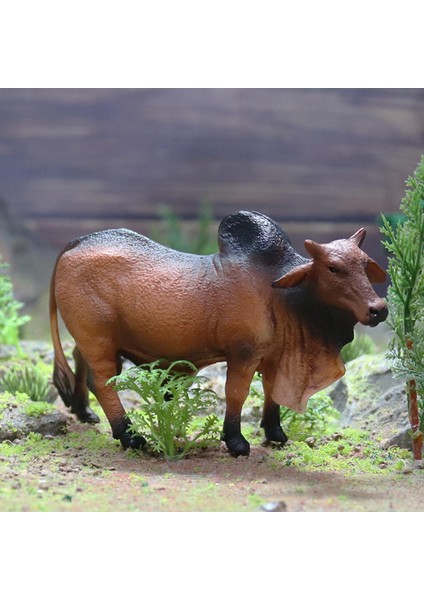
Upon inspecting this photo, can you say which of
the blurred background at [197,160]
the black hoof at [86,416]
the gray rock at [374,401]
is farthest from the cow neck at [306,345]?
the blurred background at [197,160]

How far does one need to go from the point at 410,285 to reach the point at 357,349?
7.10 ft

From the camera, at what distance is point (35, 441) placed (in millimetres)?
4508

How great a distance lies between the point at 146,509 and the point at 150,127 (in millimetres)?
4564

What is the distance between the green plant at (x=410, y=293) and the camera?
4184 millimetres

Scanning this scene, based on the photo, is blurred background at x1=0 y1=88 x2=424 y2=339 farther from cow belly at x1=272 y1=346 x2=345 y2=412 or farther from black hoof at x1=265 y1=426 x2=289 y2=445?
cow belly at x1=272 y1=346 x2=345 y2=412

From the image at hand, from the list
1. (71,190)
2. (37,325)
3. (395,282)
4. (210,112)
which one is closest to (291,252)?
(395,282)

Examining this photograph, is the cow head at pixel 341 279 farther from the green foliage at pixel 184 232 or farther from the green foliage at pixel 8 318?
the green foliage at pixel 184 232

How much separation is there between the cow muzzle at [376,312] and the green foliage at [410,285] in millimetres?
424

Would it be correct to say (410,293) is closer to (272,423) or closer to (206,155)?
(272,423)

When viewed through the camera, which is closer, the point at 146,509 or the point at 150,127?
the point at 146,509

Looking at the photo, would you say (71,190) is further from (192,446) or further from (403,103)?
(192,446)

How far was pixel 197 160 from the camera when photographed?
7312mm

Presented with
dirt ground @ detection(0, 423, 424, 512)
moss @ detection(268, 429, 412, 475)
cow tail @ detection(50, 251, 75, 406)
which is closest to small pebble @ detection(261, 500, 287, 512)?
dirt ground @ detection(0, 423, 424, 512)

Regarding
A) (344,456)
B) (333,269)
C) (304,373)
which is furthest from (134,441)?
(333,269)
